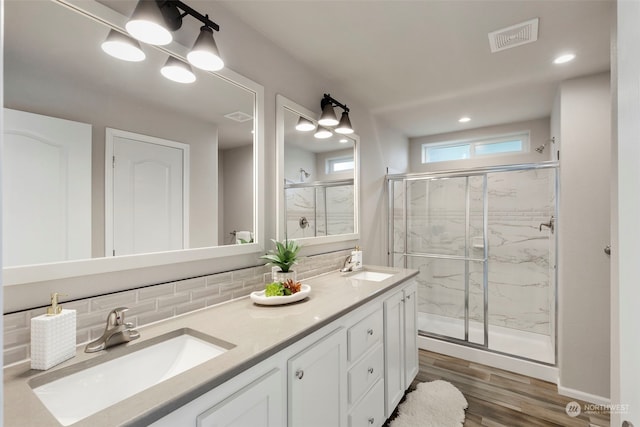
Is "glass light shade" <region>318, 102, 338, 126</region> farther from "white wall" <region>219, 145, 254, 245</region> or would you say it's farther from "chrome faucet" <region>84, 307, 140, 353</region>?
"chrome faucet" <region>84, 307, 140, 353</region>

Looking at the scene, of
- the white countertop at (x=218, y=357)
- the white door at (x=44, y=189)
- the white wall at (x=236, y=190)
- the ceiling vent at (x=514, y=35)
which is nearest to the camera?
the white countertop at (x=218, y=357)

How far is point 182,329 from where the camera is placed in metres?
1.22

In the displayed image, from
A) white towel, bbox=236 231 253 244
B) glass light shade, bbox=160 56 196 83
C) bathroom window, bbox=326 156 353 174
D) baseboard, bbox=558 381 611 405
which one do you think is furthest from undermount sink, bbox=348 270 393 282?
glass light shade, bbox=160 56 196 83

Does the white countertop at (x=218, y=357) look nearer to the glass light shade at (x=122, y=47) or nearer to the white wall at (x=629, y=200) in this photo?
the white wall at (x=629, y=200)

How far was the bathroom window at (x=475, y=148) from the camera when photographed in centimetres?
362

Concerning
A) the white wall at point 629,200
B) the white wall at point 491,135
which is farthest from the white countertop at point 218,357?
the white wall at point 491,135

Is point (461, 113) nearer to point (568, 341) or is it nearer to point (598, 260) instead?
point (598, 260)

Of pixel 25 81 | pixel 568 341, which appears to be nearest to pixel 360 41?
pixel 25 81

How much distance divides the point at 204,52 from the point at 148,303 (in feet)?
3.70

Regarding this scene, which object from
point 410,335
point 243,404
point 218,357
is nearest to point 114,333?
point 218,357

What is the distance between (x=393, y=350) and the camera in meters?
1.98

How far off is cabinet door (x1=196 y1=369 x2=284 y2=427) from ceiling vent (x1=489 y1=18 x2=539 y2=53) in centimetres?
223

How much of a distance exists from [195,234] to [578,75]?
300cm

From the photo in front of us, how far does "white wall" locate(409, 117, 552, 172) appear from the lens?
3436 mm
